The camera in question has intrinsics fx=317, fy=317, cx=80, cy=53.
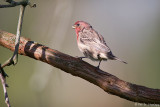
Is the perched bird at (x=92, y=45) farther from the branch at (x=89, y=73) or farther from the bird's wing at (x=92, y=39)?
the branch at (x=89, y=73)

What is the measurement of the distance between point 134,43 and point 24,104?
23.2ft

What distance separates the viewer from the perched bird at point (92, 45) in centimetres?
604

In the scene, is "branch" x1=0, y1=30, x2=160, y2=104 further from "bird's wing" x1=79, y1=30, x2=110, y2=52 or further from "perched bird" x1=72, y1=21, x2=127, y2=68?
"bird's wing" x1=79, y1=30, x2=110, y2=52

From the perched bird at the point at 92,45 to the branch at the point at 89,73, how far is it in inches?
71.4

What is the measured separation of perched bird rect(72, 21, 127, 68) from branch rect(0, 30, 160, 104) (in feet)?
A: 5.95

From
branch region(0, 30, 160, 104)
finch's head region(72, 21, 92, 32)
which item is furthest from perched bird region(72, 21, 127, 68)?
branch region(0, 30, 160, 104)

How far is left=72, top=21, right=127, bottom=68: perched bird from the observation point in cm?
604

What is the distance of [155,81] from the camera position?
11.5 m

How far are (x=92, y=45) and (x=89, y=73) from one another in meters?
2.28

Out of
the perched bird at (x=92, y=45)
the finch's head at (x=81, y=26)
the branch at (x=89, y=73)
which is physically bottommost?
the branch at (x=89, y=73)

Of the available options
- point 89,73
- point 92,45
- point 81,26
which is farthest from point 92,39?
point 89,73

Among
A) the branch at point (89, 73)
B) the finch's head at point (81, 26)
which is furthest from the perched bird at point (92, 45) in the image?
the branch at point (89, 73)

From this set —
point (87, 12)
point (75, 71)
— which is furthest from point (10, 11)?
point (75, 71)

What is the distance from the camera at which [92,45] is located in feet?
20.6
